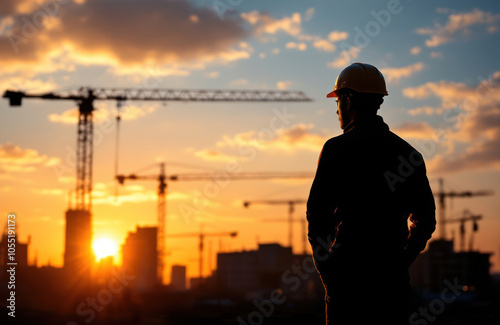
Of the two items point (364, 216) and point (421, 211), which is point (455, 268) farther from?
point (364, 216)

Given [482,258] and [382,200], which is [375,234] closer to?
[382,200]

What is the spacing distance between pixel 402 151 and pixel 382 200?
298mm

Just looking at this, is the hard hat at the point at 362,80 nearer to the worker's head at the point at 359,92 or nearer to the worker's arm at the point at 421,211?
the worker's head at the point at 359,92

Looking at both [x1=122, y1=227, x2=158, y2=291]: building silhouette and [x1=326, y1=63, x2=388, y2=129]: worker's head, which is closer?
[x1=326, y1=63, x2=388, y2=129]: worker's head

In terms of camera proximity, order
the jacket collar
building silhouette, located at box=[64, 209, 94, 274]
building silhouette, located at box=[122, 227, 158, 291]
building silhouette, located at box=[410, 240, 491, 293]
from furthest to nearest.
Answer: building silhouette, located at box=[122, 227, 158, 291], building silhouette, located at box=[410, 240, 491, 293], building silhouette, located at box=[64, 209, 94, 274], the jacket collar

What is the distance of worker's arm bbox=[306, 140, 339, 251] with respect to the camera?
359 centimetres

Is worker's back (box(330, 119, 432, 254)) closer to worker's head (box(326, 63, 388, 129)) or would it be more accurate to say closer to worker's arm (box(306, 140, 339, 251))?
worker's arm (box(306, 140, 339, 251))

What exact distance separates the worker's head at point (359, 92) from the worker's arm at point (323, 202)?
381 mm

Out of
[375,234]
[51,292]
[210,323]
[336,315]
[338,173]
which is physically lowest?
[51,292]

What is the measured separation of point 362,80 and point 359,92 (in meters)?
0.07

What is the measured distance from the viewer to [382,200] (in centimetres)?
362

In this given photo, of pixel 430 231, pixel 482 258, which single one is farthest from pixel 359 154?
pixel 482 258

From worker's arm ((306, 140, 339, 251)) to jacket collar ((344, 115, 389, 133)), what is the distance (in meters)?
0.28

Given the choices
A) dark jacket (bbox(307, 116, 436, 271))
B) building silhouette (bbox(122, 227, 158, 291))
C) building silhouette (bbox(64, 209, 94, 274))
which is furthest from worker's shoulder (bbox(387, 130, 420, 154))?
building silhouette (bbox(122, 227, 158, 291))
